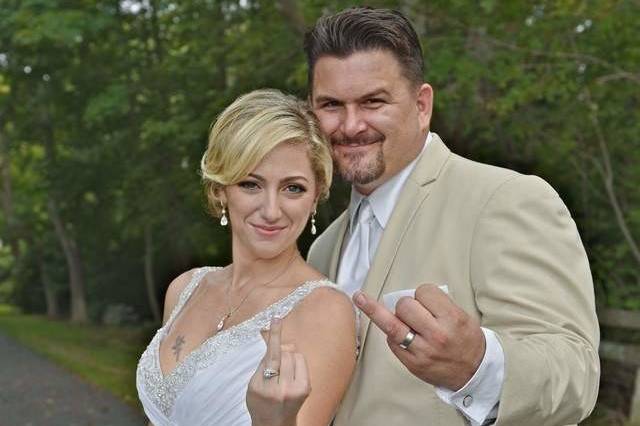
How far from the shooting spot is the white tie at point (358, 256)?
359cm

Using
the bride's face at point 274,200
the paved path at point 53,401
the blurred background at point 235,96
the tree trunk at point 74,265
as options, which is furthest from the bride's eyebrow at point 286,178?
the tree trunk at point 74,265

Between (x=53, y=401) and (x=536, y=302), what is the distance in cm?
1202

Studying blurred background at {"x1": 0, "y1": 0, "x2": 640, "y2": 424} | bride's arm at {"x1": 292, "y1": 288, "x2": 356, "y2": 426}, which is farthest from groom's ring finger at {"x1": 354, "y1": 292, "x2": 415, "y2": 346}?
blurred background at {"x1": 0, "y1": 0, "x2": 640, "y2": 424}

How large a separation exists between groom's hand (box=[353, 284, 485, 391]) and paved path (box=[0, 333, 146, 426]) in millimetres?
9894

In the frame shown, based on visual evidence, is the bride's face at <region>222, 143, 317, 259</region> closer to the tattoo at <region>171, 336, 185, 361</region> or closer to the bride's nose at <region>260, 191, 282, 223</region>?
the bride's nose at <region>260, 191, 282, 223</region>

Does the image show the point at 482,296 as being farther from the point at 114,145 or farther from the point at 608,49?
the point at 114,145

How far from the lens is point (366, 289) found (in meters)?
3.26

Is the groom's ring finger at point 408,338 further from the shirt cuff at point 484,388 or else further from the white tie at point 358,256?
the white tie at point 358,256

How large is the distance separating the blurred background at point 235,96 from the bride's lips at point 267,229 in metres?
0.89

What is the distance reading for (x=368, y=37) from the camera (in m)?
3.34

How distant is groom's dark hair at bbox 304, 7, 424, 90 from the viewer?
334 cm

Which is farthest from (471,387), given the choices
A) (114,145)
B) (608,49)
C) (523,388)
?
(114,145)

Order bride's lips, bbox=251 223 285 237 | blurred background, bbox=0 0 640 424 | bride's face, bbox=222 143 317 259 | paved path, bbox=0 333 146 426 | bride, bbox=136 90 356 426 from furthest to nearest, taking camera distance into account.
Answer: paved path, bbox=0 333 146 426 < blurred background, bbox=0 0 640 424 < bride's lips, bbox=251 223 285 237 < bride's face, bbox=222 143 317 259 < bride, bbox=136 90 356 426

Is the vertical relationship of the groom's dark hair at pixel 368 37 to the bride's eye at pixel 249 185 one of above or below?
above
